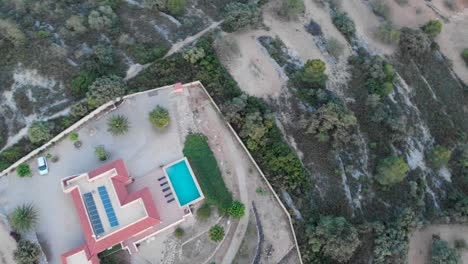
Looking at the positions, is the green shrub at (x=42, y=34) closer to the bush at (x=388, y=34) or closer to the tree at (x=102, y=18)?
the tree at (x=102, y=18)

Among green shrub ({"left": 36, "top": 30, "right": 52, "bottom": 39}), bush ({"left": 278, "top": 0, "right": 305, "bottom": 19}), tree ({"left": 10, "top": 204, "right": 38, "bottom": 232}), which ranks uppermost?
bush ({"left": 278, "top": 0, "right": 305, "bottom": 19})

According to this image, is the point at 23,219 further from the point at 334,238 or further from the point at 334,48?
the point at 334,48

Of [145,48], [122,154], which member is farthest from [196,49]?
[122,154]

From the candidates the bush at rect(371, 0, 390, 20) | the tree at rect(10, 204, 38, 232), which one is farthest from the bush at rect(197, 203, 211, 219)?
the bush at rect(371, 0, 390, 20)

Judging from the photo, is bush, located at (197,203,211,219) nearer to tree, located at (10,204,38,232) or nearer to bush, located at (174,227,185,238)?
bush, located at (174,227,185,238)

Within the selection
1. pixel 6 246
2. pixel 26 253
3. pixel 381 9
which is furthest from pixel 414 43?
pixel 6 246

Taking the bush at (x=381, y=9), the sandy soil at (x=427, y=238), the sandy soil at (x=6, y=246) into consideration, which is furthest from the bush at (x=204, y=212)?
the bush at (x=381, y=9)
